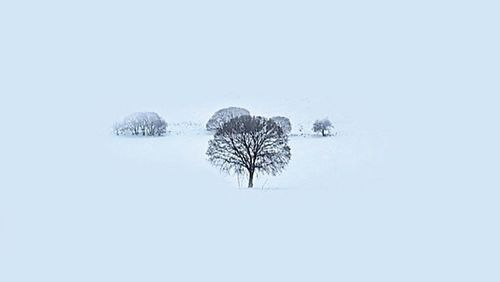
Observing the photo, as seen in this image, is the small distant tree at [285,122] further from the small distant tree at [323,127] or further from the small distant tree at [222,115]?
the small distant tree at [222,115]

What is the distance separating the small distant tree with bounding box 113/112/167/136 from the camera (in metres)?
58.7

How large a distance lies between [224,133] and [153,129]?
88.6 ft

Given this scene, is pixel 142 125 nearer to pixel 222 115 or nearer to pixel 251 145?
pixel 222 115

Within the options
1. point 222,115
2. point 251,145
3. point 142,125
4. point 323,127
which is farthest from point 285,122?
point 251,145

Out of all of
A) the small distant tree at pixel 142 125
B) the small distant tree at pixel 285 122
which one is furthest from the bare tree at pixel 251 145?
the small distant tree at pixel 142 125

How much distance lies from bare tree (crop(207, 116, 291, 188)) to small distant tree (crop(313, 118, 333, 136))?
26.6 m

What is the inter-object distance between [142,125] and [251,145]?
2812 cm

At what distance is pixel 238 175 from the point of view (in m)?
35.0

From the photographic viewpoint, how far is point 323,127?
199ft

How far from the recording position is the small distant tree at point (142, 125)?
58719 millimetres

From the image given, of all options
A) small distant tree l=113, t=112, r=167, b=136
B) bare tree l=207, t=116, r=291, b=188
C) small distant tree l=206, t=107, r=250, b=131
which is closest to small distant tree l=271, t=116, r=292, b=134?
small distant tree l=206, t=107, r=250, b=131

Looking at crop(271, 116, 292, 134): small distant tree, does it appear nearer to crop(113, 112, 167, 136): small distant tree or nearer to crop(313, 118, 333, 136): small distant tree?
crop(313, 118, 333, 136): small distant tree

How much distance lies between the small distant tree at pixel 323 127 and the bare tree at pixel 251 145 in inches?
1047

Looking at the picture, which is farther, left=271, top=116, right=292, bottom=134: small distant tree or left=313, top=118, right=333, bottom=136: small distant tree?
left=313, top=118, right=333, bottom=136: small distant tree
